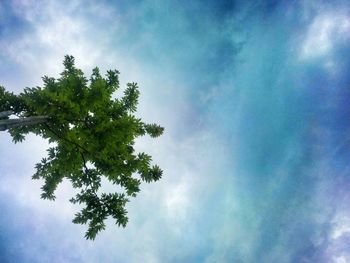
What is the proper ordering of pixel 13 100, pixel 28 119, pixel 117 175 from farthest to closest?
pixel 117 175 < pixel 13 100 < pixel 28 119

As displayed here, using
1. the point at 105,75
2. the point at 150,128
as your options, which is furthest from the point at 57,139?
the point at 150,128

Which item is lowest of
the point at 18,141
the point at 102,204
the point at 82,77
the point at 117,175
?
the point at 102,204

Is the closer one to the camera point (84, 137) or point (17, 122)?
point (17, 122)

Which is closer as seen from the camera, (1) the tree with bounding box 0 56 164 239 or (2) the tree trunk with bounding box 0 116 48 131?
(2) the tree trunk with bounding box 0 116 48 131

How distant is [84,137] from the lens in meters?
11.3

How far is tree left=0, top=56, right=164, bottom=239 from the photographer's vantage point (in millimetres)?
10859

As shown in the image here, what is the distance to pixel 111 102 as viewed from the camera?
12.5m

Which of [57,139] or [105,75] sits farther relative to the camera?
[105,75]

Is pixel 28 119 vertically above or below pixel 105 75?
below

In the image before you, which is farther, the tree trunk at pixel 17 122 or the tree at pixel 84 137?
the tree at pixel 84 137

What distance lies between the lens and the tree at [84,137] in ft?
35.6

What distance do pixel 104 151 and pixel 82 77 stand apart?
2942mm

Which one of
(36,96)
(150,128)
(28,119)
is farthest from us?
(150,128)

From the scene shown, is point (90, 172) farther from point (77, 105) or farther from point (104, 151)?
point (77, 105)
